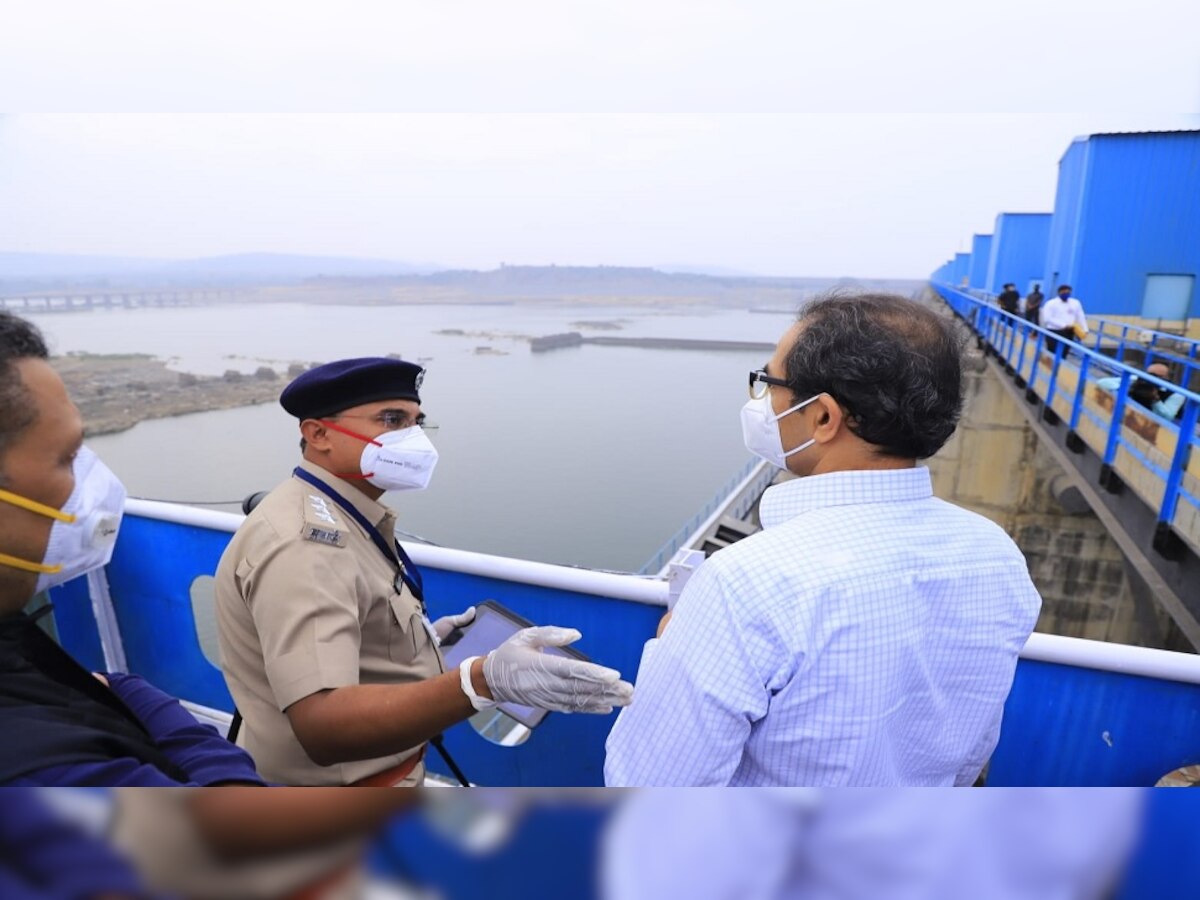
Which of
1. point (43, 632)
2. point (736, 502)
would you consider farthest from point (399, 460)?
point (736, 502)

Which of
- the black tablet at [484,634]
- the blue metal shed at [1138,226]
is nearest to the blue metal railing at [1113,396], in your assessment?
the blue metal shed at [1138,226]

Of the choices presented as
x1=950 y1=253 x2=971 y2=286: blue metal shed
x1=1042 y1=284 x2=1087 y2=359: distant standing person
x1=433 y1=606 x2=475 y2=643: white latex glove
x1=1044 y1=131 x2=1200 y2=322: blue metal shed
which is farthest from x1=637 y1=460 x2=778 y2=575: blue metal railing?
x1=950 y1=253 x2=971 y2=286: blue metal shed

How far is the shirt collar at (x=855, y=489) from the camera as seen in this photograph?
1.02 metres

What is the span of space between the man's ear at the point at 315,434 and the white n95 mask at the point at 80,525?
0.61 m

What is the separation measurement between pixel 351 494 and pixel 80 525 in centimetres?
71

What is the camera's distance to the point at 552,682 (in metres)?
1.13

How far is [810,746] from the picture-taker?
95 centimetres

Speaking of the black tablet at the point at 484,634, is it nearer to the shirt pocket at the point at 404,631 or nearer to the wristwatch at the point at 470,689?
the shirt pocket at the point at 404,631

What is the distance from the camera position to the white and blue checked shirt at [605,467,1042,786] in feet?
2.96

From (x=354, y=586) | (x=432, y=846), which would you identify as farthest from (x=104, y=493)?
(x=432, y=846)

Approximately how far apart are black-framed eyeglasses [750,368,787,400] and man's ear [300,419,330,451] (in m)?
1.03

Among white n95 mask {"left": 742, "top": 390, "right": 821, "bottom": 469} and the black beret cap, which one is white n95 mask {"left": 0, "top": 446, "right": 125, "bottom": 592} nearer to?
the black beret cap

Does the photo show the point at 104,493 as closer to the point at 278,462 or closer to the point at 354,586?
the point at 354,586

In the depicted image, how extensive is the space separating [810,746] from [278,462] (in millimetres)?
16132
